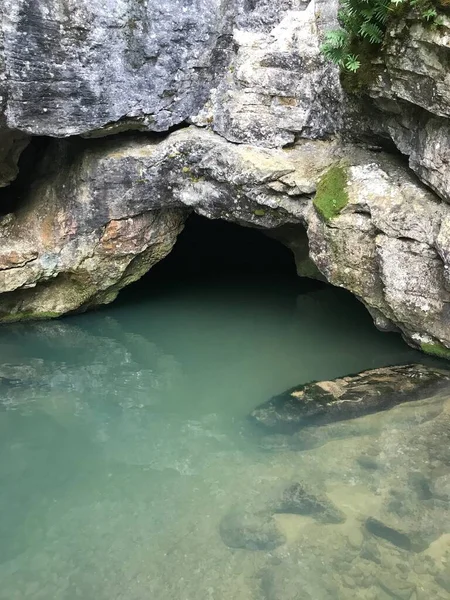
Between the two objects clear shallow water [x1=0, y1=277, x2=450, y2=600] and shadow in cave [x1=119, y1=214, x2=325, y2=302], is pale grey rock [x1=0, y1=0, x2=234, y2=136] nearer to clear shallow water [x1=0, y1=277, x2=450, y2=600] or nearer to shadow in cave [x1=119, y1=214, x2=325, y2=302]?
clear shallow water [x1=0, y1=277, x2=450, y2=600]

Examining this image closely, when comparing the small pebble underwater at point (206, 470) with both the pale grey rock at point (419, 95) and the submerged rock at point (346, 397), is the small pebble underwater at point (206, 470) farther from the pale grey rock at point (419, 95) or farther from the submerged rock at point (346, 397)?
the pale grey rock at point (419, 95)

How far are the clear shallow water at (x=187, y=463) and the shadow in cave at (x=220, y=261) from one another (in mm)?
2049

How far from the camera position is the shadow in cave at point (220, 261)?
11859 millimetres

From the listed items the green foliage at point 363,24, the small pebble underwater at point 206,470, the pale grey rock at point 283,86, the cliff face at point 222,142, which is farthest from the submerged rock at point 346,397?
the green foliage at point 363,24

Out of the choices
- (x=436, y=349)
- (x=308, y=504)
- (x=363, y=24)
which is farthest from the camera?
(x=436, y=349)

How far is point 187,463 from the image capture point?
579 centimetres

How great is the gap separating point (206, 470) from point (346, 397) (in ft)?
7.20

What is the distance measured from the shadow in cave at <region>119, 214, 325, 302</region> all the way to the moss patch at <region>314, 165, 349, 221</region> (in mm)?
4268

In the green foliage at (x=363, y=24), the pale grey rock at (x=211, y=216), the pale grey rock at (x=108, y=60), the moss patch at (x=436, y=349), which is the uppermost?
the green foliage at (x=363, y=24)

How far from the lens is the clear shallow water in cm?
424

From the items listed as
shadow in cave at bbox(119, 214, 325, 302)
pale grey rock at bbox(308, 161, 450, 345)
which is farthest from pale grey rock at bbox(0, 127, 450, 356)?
shadow in cave at bbox(119, 214, 325, 302)

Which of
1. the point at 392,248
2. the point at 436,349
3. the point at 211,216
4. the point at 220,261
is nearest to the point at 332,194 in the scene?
the point at 392,248

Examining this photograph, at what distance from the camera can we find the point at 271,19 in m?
7.75

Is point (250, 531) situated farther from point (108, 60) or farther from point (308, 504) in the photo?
point (108, 60)
